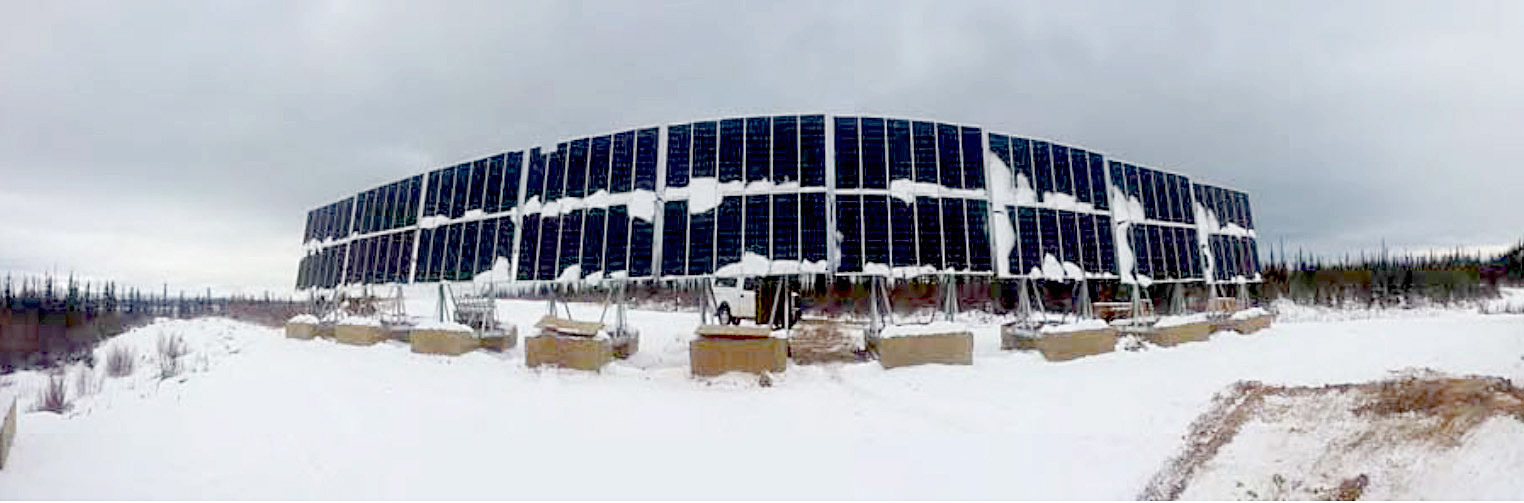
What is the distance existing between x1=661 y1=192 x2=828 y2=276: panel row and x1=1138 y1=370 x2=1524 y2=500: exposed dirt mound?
21.4ft

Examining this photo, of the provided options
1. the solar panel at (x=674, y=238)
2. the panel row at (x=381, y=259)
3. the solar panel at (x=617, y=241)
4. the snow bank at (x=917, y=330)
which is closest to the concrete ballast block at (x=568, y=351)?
the solar panel at (x=617, y=241)

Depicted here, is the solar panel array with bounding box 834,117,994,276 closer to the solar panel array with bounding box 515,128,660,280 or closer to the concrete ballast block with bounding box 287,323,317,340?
the solar panel array with bounding box 515,128,660,280

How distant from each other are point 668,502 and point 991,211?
30.9ft

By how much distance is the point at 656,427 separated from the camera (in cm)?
805

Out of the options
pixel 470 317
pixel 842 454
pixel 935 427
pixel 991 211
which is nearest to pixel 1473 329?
pixel 991 211

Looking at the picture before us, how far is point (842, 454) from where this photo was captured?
6887 millimetres

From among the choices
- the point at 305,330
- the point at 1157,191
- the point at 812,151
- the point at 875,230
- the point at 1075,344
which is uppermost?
the point at 812,151

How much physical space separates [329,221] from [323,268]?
1742 mm

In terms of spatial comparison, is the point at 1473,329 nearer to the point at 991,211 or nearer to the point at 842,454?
the point at 991,211

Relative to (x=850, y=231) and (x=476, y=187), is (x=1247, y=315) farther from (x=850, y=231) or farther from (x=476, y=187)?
(x=476, y=187)

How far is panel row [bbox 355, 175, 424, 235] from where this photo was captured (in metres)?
17.9

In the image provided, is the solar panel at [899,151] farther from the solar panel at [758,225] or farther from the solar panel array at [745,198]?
the solar panel at [758,225]

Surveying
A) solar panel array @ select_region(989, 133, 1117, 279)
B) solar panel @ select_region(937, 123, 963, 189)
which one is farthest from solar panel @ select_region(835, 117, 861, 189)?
solar panel array @ select_region(989, 133, 1117, 279)

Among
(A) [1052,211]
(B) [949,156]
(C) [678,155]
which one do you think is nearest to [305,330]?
(C) [678,155]
